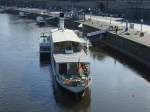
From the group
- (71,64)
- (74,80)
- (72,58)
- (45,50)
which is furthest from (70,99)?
(45,50)

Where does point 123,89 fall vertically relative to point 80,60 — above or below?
below

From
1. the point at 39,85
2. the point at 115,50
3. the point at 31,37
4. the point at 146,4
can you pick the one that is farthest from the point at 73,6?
the point at 39,85

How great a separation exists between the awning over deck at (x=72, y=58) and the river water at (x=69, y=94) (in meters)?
2.33

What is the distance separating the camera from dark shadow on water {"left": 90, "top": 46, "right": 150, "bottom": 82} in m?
45.7

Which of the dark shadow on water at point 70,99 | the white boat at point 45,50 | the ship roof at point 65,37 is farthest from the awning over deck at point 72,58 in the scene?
the white boat at point 45,50

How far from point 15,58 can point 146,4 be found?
52.4m

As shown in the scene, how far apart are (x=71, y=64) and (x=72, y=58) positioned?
1011mm

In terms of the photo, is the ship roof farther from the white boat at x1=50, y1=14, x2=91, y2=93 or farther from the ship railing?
the ship railing

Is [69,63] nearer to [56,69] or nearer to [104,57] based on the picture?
[56,69]

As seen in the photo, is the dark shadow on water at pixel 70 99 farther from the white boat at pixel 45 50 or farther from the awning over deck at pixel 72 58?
the white boat at pixel 45 50

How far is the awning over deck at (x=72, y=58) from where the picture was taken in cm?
3791

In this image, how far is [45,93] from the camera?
37.3 metres

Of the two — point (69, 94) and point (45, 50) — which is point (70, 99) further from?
point (45, 50)

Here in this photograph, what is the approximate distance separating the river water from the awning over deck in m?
2.33
